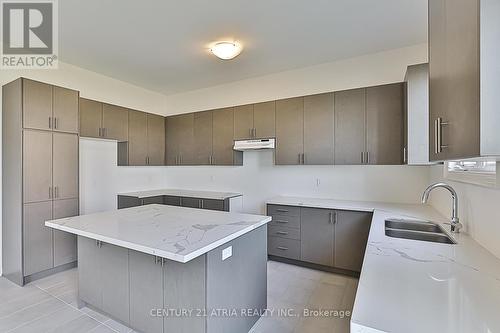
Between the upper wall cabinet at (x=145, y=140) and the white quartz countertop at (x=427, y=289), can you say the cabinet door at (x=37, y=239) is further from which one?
the white quartz countertop at (x=427, y=289)

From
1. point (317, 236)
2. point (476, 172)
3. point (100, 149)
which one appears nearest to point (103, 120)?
point (100, 149)

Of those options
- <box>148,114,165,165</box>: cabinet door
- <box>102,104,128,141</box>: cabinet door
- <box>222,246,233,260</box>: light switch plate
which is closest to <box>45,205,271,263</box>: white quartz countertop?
<box>222,246,233,260</box>: light switch plate

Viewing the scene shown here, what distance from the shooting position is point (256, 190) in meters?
4.15

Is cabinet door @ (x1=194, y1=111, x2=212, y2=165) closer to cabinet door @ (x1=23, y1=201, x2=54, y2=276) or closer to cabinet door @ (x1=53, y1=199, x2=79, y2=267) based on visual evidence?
cabinet door @ (x1=53, y1=199, x2=79, y2=267)

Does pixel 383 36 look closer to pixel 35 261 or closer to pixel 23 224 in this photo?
pixel 23 224

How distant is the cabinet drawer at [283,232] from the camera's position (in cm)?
326

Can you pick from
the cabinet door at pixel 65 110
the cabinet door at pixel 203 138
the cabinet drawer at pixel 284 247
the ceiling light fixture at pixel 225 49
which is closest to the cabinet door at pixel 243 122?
the cabinet door at pixel 203 138

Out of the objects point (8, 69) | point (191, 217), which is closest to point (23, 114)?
point (8, 69)

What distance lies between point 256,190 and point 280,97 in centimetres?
159

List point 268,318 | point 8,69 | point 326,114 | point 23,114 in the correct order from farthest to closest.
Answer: point 326,114
point 8,69
point 23,114
point 268,318

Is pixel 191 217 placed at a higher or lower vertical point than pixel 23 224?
higher

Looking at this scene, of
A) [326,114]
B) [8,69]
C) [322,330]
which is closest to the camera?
[322,330]

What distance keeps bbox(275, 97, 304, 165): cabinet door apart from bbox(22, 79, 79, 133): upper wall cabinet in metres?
2.83

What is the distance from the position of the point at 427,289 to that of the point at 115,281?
6.99 feet
